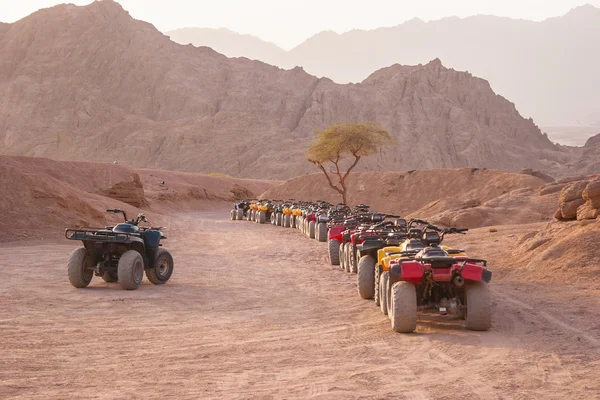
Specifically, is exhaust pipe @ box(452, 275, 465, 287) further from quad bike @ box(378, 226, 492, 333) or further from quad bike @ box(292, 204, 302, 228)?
quad bike @ box(292, 204, 302, 228)

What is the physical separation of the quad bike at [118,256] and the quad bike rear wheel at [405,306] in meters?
6.14

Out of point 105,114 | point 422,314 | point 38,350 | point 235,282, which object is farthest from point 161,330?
point 105,114

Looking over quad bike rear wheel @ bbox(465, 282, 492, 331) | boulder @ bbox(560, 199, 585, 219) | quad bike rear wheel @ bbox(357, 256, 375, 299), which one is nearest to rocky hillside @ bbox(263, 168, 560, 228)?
boulder @ bbox(560, 199, 585, 219)

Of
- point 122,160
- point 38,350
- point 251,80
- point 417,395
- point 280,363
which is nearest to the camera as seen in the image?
point 417,395

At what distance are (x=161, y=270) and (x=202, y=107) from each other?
362 ft

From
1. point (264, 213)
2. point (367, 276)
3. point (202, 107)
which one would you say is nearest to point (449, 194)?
point (264, 213)

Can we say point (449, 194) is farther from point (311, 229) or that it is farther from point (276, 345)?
point (276, 345)

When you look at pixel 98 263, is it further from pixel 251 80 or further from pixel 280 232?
pixel 251 80

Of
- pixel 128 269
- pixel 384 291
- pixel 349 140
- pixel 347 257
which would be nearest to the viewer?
pixel 384 291

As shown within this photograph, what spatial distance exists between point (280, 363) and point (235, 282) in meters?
7.52

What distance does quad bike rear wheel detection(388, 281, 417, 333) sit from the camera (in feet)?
28.7

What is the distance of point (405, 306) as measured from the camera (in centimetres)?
873

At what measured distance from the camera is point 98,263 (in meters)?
13.4

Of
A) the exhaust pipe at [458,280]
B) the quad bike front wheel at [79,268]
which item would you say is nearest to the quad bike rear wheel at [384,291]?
the exhaust pipe at [458,280]
